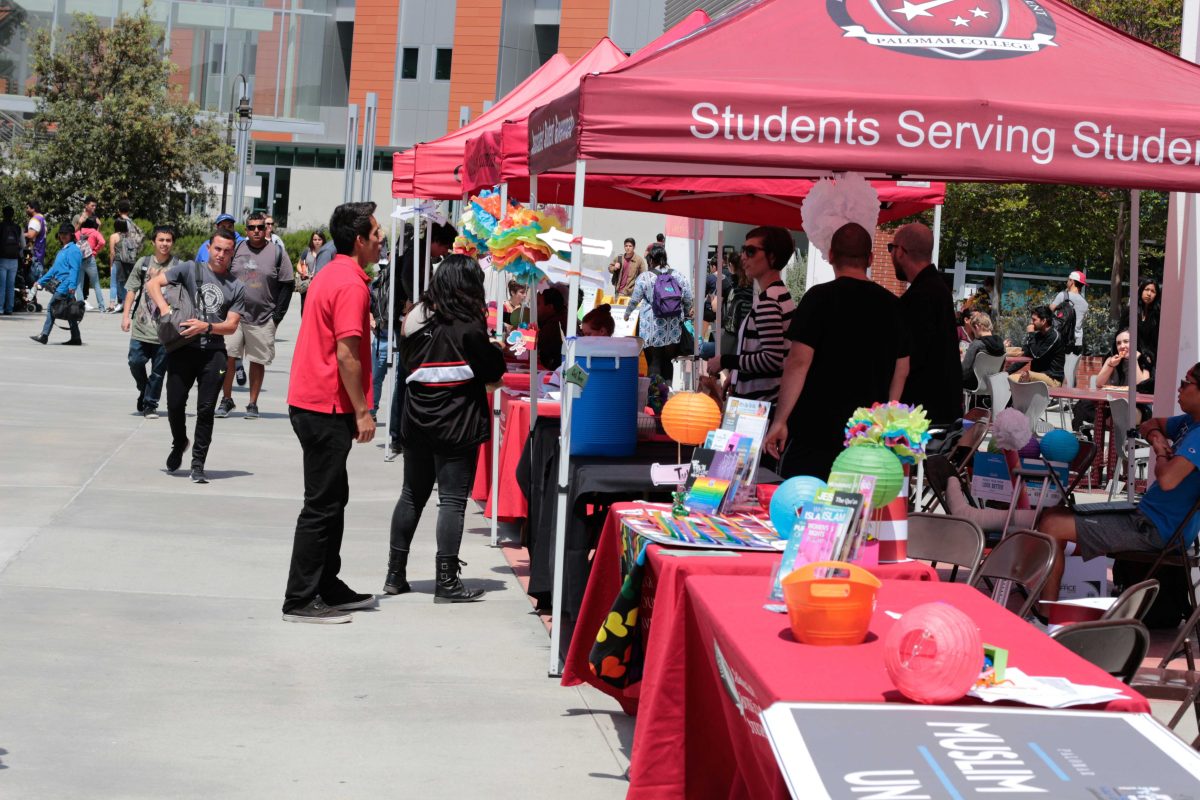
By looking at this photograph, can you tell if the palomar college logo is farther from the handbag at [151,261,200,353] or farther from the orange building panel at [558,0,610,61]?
the orange building panel at [558,0,610,61]

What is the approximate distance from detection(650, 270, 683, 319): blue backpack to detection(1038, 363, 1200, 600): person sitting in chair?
1057cm

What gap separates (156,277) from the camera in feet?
36.7

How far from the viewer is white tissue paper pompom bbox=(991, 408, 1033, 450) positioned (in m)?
7.55

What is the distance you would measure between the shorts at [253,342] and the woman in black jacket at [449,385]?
6943mm

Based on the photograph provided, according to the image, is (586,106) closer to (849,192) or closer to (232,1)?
(849,192)

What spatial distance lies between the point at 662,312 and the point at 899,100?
12150 millimetres

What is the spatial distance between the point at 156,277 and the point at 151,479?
1546mm

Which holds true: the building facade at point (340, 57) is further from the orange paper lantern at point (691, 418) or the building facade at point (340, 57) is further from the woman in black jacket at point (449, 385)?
the orange paper lantern at point (691, 418)

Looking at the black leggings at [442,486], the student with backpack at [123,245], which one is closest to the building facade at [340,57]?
the student with backpack at [123,245]

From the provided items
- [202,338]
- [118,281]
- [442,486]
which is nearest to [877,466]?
[442,486]

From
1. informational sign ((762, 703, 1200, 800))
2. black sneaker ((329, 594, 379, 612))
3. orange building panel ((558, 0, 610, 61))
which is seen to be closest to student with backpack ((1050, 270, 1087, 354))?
black sneaker ((329, 594, 379, 612))

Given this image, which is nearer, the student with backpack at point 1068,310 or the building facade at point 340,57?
the student with backpack at point 1068,310

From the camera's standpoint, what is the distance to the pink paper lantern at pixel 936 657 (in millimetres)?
3092

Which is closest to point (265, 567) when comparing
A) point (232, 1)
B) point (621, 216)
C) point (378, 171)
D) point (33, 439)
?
point (33, 439)
